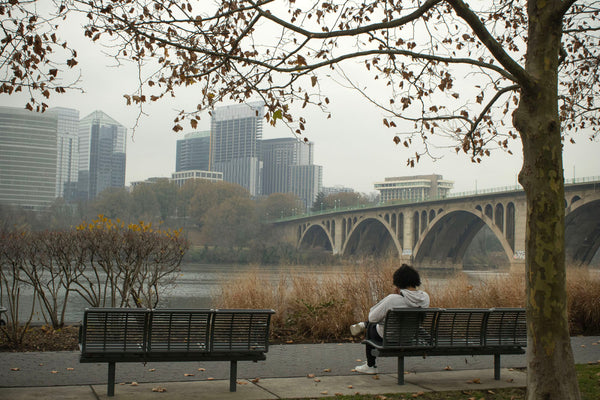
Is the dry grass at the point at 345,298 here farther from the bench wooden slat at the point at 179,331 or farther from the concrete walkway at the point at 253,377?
the bench wooden slat at the point at 179,331

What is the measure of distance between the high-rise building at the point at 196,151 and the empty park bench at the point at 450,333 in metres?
174

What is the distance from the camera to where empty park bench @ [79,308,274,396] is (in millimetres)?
4430

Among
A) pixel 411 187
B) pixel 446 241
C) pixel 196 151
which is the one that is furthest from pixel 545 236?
pixel 196 151

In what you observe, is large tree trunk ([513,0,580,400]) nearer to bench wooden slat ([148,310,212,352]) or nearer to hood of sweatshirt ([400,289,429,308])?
hood of sweatshirt ([400,289,429,308])

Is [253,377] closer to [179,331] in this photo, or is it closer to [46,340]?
[179,331]

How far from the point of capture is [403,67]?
22.5 ft

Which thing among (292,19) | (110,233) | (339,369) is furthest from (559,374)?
(110,233)

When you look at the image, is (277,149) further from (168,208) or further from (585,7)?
(585,7)

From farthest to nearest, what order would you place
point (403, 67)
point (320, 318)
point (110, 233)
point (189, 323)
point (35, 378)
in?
point (110, 233), point (320, 318), point (403, 67), point (35, 378), point (189, 323)

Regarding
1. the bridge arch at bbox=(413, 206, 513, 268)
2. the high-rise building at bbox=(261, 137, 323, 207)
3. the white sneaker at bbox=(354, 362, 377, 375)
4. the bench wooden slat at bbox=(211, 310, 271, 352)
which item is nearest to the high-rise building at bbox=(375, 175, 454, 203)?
the high-rise building at bbox=(261, 137, 323, 207)

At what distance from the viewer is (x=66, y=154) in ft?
553

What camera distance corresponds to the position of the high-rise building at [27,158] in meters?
92.1

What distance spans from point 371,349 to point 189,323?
5.46 feet

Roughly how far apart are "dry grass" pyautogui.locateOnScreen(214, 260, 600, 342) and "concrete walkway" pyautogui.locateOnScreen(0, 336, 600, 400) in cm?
160
